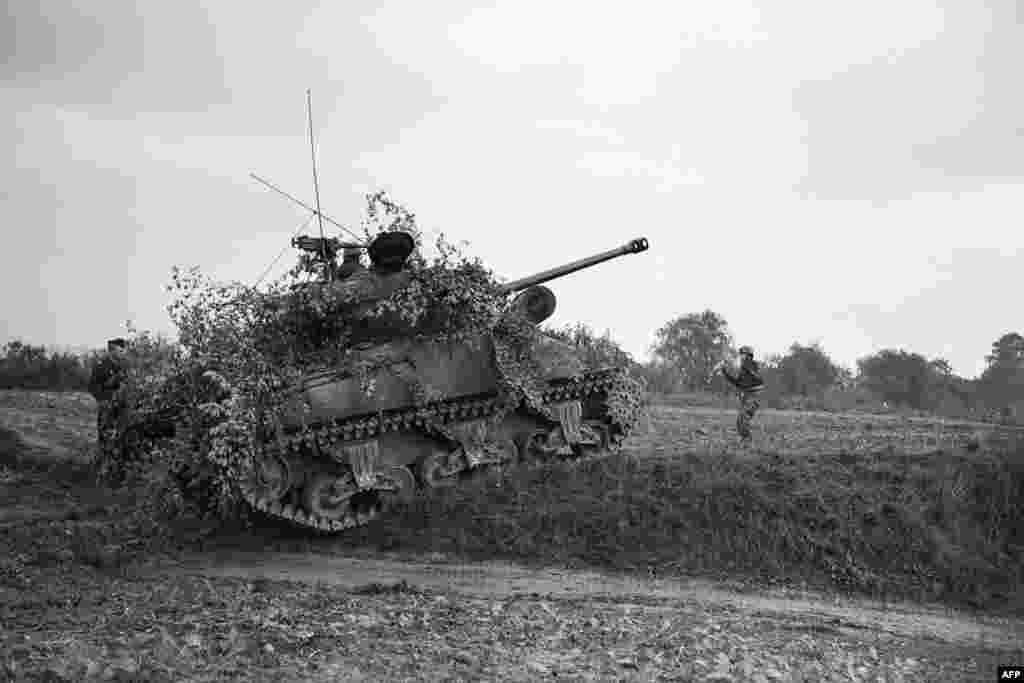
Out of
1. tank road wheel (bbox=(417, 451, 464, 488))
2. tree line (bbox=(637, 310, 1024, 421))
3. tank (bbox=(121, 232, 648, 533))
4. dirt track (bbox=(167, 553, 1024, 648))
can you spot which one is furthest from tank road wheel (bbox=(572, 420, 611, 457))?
tree line (bbox=(637, 310, 1024, 421))

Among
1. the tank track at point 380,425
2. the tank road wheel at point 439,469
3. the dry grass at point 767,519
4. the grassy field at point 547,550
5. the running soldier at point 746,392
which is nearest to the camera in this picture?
the grassy field at point 547,550

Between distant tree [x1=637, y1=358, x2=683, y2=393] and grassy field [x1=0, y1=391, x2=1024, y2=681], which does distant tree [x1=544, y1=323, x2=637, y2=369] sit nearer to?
grassy field [x1=0, y1=391, x2=1024, y2=681]

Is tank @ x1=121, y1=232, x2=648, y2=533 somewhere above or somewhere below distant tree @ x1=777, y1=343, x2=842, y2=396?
below

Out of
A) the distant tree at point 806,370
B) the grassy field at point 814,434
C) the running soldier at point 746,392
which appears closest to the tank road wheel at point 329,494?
the grassy field at point 814,434

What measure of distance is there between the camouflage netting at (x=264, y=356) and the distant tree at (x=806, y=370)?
1313 inches

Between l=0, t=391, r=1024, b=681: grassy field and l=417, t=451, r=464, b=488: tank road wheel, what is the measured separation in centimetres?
32

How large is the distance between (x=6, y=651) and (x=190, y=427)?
14.3 feet

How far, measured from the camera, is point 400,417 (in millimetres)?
12383

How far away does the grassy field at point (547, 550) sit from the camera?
24.5 ft

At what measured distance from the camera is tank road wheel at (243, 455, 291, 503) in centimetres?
1112

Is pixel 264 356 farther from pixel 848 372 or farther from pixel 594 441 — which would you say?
pixel 848 372

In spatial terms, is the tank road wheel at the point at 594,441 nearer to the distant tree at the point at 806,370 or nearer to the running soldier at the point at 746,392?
the running soldier at the point at 746,392

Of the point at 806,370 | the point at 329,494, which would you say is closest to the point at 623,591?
the point at 329,494

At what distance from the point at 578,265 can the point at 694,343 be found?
114 feet
